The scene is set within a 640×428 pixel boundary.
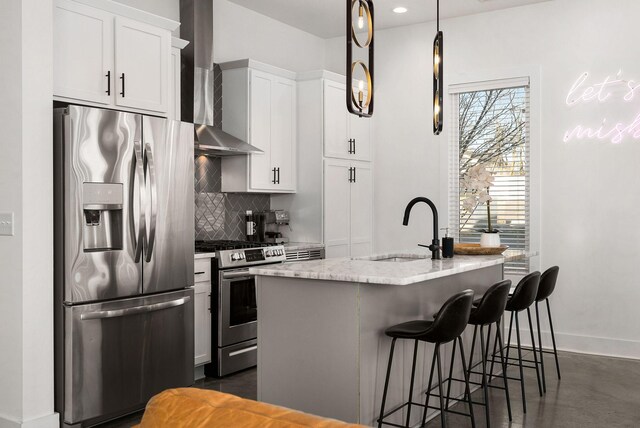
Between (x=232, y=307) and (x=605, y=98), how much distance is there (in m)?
3.71

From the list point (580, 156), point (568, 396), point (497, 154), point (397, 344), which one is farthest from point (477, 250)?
point (497, 154)

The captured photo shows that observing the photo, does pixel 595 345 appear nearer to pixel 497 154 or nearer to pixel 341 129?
pixel 497 154

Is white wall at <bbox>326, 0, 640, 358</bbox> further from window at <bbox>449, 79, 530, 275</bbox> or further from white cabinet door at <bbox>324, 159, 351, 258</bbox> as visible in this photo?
white cabinet door at <bbox>324, 159, 351, 258</bbox>

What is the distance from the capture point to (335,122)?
20.5ft

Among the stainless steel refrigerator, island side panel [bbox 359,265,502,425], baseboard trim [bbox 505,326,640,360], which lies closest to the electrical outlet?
the stainless steel refrigerator

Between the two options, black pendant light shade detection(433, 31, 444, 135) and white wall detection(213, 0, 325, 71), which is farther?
white wall detection(213, 0, 325, 71)

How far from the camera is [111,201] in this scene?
3775mm

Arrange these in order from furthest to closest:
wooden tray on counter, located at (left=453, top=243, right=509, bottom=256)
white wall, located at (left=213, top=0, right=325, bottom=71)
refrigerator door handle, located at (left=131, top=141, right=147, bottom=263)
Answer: white wall, located at (left=213, top=0, right=325, bottom=71)
wooden tray on counter, located at (left=453, top=243, right=509, bottom=256)
refrigerator door handle, located at (left=131, top=141, right=147, bottom=263)

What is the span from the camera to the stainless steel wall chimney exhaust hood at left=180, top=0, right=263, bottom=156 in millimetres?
5160

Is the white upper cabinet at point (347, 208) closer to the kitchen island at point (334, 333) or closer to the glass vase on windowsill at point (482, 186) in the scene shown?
the glass vase on windowsill at point (482, 186)

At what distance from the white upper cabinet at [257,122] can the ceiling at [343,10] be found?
2.10 feet

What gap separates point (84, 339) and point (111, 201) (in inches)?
32.2

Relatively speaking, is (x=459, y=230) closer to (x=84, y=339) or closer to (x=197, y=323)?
(x=197, y=323)

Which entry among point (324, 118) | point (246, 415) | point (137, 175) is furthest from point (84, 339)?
point (324, 118)
